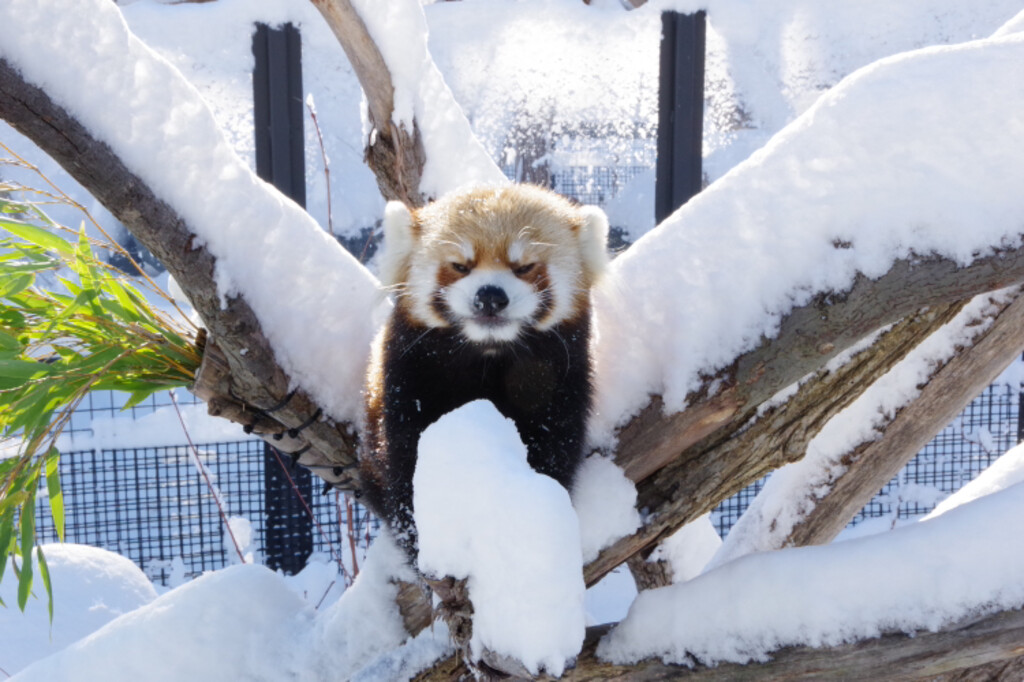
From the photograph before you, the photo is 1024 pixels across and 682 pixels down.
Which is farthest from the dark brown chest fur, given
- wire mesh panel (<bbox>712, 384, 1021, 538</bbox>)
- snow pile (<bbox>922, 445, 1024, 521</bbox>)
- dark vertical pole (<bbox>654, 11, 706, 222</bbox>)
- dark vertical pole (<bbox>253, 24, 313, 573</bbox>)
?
wire mesh panel (<bbox>712, 384, 1021, 538</bbox>)

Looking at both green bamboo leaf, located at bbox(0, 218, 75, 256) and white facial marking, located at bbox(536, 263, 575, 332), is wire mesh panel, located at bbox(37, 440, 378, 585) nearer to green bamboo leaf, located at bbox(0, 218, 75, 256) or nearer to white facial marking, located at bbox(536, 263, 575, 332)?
green bamboo leaf, located at bbox(0, 218, 75, 256)

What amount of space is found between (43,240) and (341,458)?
0.59 m

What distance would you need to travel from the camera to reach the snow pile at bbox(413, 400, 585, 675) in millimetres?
927

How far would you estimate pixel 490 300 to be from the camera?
4.08 feet

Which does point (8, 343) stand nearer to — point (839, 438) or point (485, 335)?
point (485, 335)

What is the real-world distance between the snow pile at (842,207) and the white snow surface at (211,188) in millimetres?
469

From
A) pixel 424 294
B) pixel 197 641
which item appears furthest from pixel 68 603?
pixel 424 294

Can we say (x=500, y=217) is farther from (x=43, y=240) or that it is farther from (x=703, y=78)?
(x=703, y=78)

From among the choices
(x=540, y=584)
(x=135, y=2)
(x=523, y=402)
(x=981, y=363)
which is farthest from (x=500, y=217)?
(x=135, y=2)

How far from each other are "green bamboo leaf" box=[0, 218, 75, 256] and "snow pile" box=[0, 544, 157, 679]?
4.54 feet

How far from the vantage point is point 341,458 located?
1.50 metres

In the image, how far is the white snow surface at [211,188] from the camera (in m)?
1.12

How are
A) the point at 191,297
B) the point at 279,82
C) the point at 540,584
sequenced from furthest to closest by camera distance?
the point at 279,82
the point at 191,297
the point at 540,584

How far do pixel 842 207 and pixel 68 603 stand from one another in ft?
7.53
